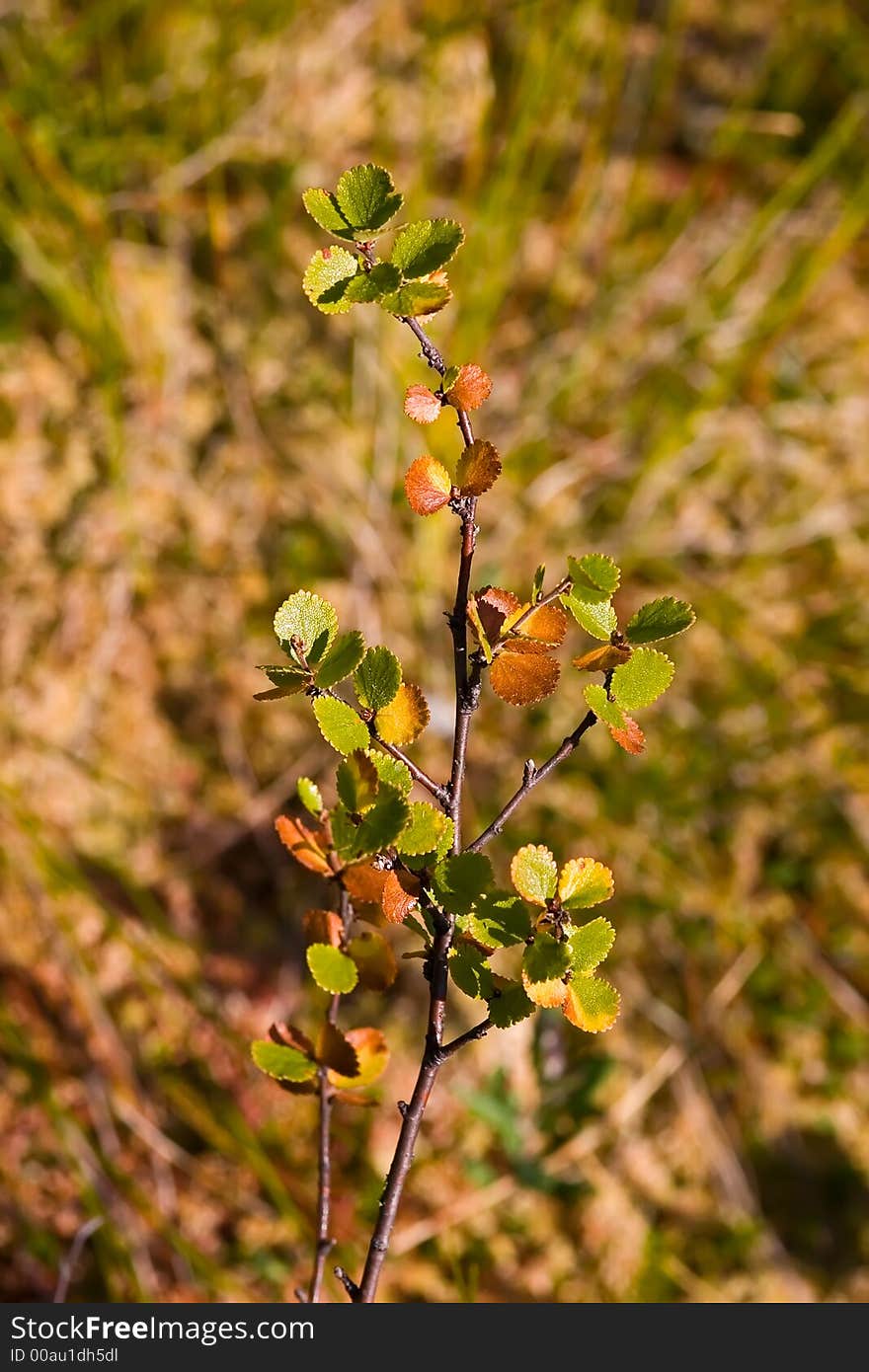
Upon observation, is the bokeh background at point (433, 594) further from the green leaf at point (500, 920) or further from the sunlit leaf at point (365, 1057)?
the green leaf at point (500, 920)

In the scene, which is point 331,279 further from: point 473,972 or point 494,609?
point 473,972

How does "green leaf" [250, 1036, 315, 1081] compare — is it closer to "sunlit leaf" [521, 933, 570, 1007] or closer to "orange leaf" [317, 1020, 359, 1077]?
"orange leaf" [317, 1020, 359, 1077]

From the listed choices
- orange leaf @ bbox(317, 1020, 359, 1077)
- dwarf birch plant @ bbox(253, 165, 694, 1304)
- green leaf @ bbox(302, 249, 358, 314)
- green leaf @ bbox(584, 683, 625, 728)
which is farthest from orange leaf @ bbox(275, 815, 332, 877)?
green leaf @ bbox(302, 249, 358, 314)

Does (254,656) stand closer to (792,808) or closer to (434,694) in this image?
(434,694)

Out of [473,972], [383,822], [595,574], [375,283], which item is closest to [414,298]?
[375,283]

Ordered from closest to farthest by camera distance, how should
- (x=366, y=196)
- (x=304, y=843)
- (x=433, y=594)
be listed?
(x=366, y=196) → (x=304, y=843) → (x=433, y=594)
